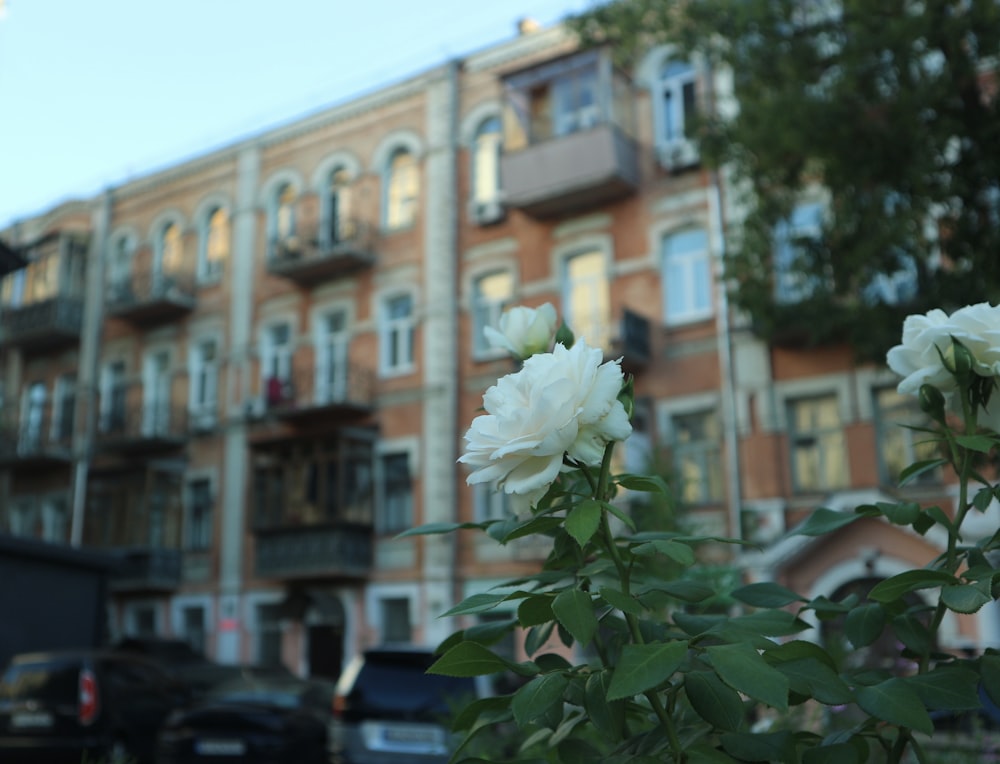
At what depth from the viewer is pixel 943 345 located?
7.82 feet

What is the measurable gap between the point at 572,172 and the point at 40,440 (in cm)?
1853

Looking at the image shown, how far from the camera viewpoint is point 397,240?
25797 mm

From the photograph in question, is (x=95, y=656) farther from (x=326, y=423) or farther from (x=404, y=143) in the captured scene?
(x=404, y=143)

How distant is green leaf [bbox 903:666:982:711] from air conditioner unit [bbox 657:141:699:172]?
20298mm

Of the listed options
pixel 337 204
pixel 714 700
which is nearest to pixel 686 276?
pixel 337 204

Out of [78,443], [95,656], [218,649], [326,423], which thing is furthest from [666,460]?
[78,443]

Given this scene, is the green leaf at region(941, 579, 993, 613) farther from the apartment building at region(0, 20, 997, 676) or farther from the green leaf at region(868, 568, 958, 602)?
the apartment building at region(0, 20, 997, 676)

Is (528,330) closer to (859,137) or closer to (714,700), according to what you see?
(714,700)

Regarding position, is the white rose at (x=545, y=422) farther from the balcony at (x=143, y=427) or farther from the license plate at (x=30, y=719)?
the balcony at (x=143, y=427)

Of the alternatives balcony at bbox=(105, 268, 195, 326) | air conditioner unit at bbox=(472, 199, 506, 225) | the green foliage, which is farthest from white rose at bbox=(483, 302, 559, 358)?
balcony at bbox=(105, 268, 195, 326)

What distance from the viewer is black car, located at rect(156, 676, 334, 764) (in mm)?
12273

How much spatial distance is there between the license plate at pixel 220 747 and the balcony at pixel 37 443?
20113mm

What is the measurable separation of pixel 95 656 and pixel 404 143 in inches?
627

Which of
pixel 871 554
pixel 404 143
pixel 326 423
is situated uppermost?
pixel 404 143
